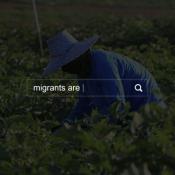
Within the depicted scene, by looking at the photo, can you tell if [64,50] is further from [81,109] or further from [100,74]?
[81,109]

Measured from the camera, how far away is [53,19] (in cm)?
3145

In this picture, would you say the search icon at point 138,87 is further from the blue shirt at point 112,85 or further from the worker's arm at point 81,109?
the worker's arm at point 81,109

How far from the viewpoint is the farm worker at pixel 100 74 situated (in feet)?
18.1

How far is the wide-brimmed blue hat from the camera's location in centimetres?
556

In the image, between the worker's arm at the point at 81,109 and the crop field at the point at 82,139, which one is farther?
the worker's arm at the point at 81,109

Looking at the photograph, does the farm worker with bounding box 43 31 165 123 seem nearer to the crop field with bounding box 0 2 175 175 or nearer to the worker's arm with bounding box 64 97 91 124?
the worker's arm with bounding box 64 97 91 124

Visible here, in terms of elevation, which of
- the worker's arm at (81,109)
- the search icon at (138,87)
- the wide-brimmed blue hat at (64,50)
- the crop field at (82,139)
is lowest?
the crop field at (82,139)

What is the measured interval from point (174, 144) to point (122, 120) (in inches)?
31.8

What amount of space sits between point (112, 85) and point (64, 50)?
1.54 ft

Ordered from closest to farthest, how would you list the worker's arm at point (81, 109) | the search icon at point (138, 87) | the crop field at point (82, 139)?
the crop field at point (82, 139) → the search icon at point (138, 87) → the worker's arm at point (81, 109)

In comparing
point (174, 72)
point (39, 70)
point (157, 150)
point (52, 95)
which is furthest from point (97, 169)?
point (39, 70)

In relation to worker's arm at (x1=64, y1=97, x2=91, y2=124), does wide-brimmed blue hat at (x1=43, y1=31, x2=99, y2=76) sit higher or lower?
higher

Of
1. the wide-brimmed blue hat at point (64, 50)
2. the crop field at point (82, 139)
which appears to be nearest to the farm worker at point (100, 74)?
the wide-brimmed blue hat at point (64, 50)

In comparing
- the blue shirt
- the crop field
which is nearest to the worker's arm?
the blue shirt
